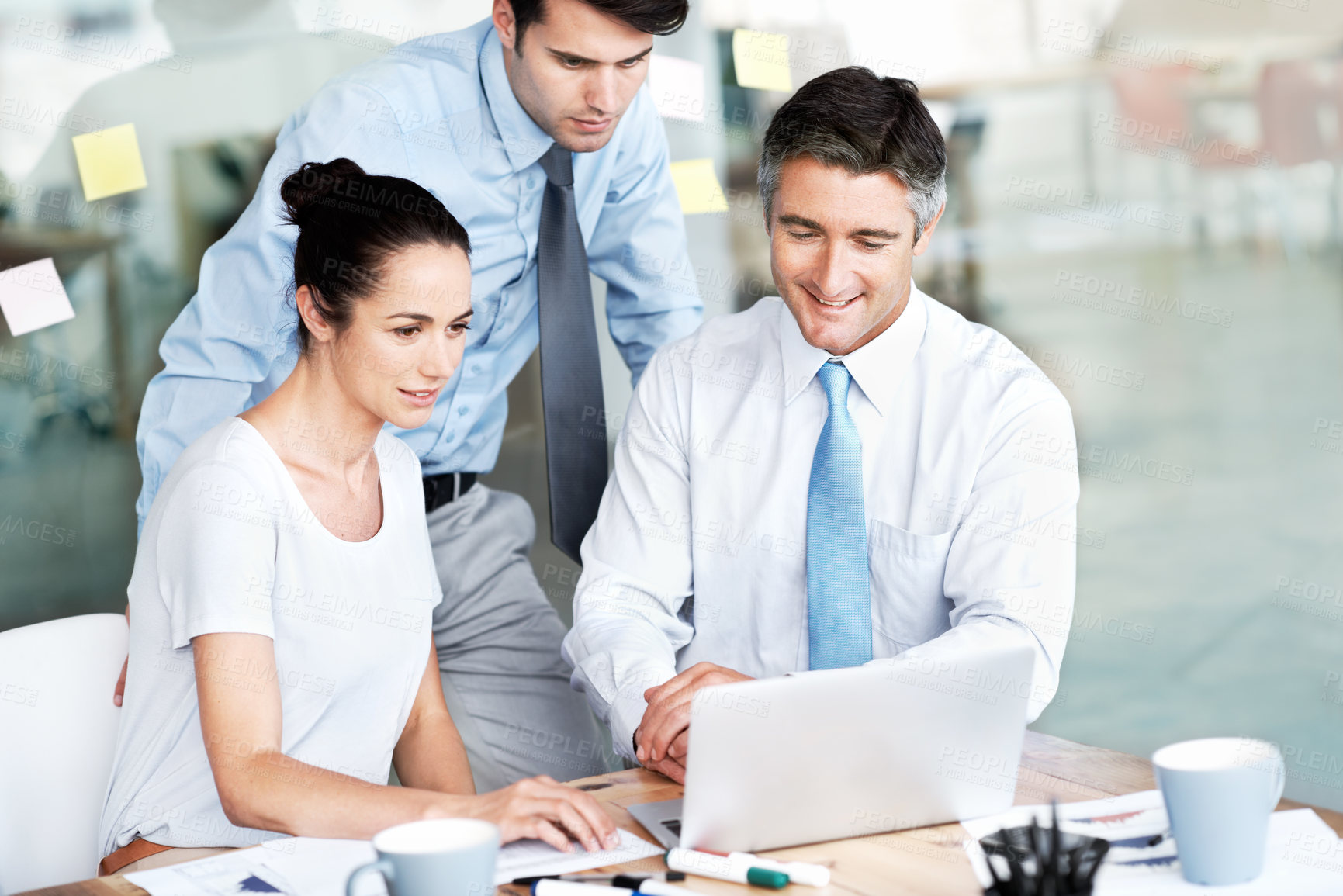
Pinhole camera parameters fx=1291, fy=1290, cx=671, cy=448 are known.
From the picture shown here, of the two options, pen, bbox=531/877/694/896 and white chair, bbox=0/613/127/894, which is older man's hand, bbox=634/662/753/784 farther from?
white chair, bbox=0/613/127/894

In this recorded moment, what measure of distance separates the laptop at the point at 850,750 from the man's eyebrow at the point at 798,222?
73cm

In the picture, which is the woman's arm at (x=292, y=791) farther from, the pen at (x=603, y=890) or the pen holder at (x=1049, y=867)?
the pen holder at (x=1049, y=867)

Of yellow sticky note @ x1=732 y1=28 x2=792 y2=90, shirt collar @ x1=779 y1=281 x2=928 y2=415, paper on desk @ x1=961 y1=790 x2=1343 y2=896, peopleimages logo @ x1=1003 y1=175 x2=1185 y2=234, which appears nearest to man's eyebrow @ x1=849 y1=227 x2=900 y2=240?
shirt collar @ x1=779 y1=281 x2=928 y2=415

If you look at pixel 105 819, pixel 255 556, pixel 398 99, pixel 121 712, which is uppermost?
pixel 398 99

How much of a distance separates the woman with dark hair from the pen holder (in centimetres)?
62

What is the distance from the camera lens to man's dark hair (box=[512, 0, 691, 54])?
1873 mm

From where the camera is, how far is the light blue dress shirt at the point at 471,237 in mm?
1899

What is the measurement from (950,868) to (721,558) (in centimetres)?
72

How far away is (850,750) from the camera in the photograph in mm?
1079

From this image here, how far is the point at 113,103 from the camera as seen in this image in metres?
2.33

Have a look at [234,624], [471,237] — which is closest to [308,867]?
[234,624]

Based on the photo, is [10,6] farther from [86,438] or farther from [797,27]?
[797,27]

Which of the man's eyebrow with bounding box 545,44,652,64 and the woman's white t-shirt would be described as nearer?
the woman's white t-shirt

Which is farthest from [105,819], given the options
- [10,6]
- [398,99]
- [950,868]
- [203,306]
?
[10,6]
